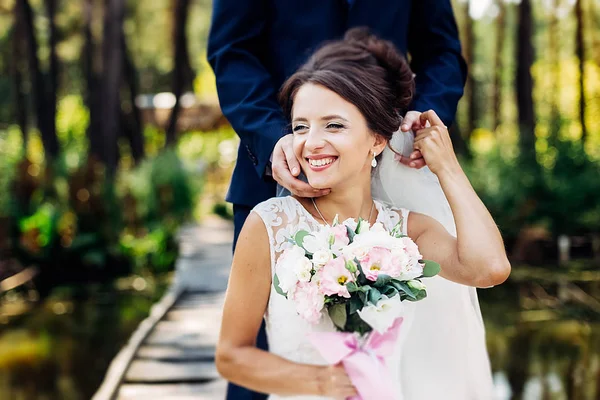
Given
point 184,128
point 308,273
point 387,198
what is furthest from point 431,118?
point 184,128

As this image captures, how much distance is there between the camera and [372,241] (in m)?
2.04

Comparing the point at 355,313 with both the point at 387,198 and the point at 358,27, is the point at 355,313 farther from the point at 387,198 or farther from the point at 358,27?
the point at 358,27

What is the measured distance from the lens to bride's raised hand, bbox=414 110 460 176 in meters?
2.45

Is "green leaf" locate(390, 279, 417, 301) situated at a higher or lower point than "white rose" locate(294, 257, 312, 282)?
lower

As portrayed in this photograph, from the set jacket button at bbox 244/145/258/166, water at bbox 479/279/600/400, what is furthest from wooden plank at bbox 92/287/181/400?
jacket button at bbox 244/145/258/166

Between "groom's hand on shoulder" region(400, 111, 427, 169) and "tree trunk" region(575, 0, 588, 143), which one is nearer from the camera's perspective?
"groom's hand on shoulder" region(400, 111, 427, 169)

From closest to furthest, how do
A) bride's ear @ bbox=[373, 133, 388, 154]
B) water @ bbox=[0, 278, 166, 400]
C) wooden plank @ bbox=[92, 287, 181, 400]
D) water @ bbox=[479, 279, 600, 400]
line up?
bride's ear @ bbox=[373, 133, 388, 154], wooden plank @ bbox=[92, 287, 181, 400], water @ bbox=[479, 279, 600, 400], water @ bbox=[0, 278, 166, 400]

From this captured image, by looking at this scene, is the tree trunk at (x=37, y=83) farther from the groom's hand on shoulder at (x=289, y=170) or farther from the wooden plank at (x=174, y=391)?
the groom's hand on shoulder at (x=289, y=170)

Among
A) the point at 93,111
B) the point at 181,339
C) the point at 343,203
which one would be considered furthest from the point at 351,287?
the point at 93,111

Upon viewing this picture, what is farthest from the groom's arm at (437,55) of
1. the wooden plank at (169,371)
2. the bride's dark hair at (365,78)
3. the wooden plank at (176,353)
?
the wooden plank at (176,353)

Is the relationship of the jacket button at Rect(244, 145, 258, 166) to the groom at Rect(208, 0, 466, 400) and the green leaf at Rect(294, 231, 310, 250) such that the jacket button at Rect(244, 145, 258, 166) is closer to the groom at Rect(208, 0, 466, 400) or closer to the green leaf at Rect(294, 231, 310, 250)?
the groom at Rect(208, 0, 466, 400)

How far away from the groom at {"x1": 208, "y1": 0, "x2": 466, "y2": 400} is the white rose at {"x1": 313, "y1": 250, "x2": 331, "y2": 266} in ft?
1.93

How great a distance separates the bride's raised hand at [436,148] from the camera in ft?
8.03

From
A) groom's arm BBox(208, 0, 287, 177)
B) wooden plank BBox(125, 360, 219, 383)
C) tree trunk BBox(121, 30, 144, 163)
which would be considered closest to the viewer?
groom's arm BBox(208, 0, 287, 177)
